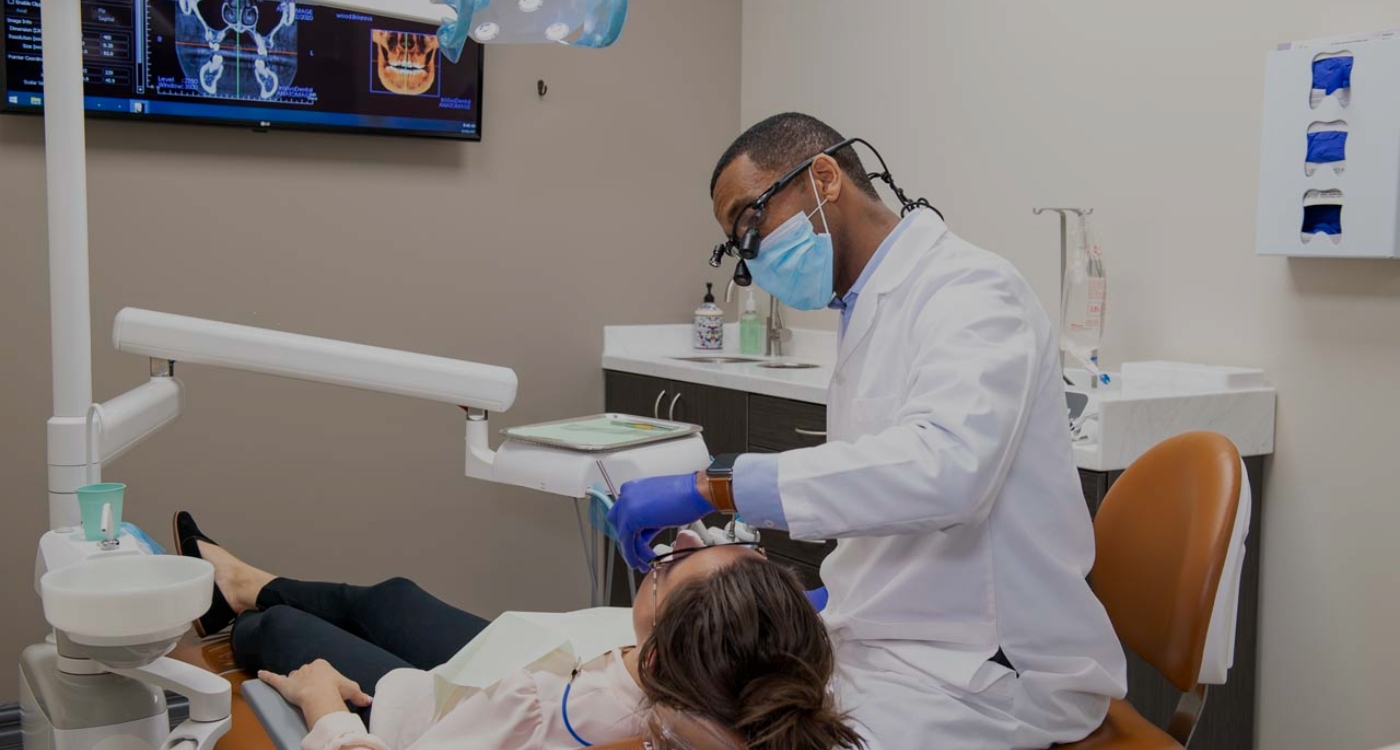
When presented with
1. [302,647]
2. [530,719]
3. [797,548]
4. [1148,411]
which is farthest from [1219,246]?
[302,647]

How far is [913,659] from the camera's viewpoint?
141 cm

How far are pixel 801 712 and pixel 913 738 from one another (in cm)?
22

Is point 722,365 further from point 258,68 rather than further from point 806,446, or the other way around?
point 258,68

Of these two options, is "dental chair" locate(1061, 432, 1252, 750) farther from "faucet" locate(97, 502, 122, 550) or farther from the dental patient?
"faucet" locate(97, 502, 122, 550)

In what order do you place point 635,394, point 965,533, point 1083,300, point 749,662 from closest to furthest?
1. point 749,662
2. point 965,533
3. point 1083,300
4. point 635,394

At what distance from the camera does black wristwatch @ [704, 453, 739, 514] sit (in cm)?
140

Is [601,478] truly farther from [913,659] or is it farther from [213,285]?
[213,285]

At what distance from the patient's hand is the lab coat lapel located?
863mm

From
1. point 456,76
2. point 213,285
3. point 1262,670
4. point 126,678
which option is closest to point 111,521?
point 126,678

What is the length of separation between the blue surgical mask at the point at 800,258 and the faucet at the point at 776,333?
6.23 feet

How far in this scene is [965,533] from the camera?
1.42m

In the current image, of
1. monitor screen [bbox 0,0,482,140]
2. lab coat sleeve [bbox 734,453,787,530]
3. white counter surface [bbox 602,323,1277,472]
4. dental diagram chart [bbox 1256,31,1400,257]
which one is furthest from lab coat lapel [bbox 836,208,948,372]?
monitor screen [bbox 0,0,482,140]

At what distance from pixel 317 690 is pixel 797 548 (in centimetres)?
142

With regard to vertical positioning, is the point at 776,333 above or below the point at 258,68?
below
